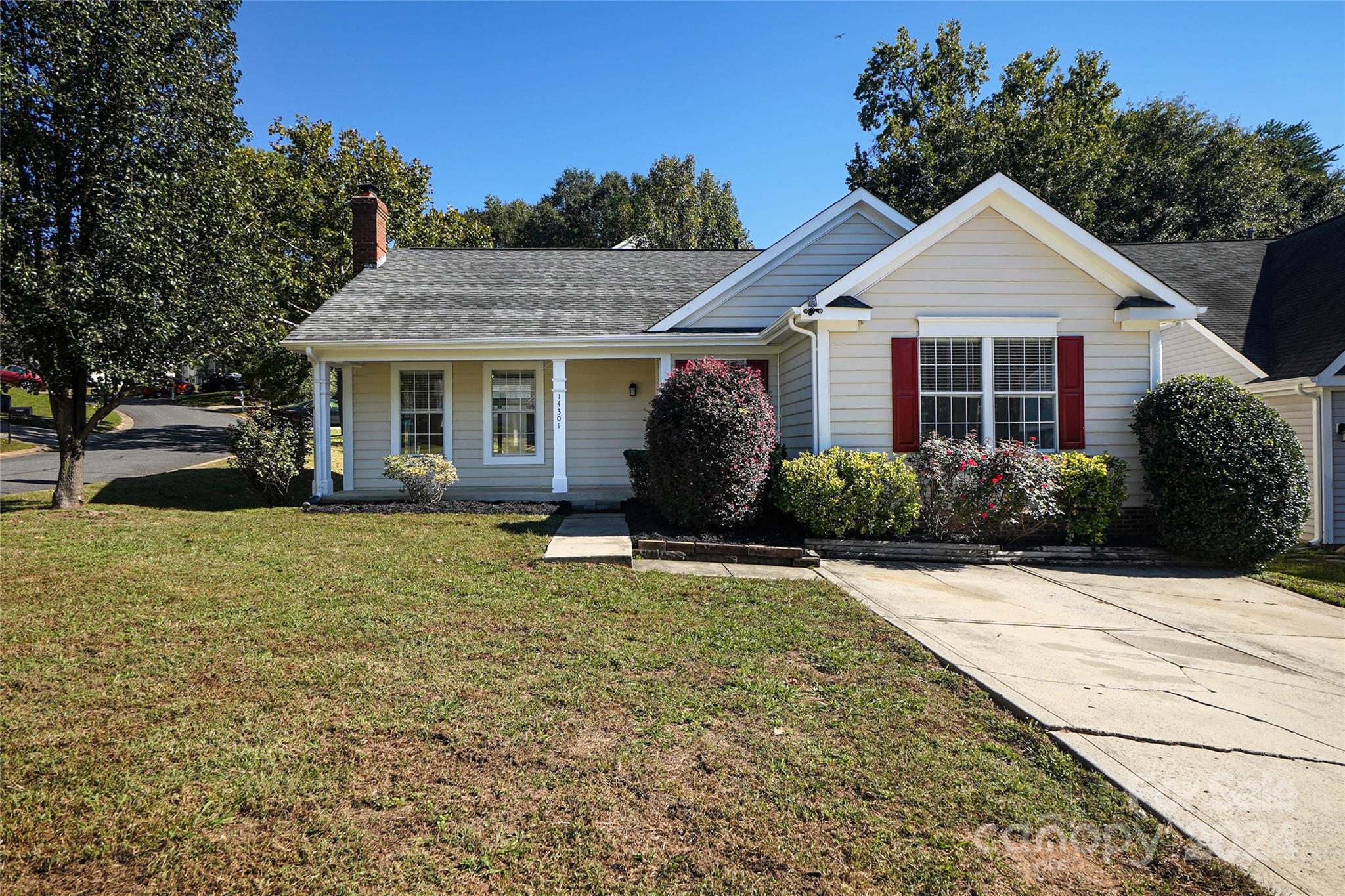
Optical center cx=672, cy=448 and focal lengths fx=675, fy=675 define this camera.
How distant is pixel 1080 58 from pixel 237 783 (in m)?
32.2

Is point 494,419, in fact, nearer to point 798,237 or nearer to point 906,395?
point 798,237

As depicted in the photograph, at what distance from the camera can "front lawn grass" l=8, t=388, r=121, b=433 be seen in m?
26.2

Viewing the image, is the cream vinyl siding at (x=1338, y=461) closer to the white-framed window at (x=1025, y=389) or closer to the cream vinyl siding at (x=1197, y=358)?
the cream vinyl siding at (x=1197, y=358)

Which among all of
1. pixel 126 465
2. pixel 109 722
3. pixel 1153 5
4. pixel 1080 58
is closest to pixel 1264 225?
→ pixel 1080 58

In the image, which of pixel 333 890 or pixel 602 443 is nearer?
pixel 333 890

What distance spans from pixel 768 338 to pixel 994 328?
3.37 m

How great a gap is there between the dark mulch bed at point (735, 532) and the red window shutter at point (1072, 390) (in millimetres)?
3862

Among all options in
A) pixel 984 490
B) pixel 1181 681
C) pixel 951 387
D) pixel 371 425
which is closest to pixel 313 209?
pixel 371 425

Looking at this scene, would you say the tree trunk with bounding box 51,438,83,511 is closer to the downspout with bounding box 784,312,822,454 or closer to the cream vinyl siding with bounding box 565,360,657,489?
the cream vinyl siding with bounding box 565,360,657,489

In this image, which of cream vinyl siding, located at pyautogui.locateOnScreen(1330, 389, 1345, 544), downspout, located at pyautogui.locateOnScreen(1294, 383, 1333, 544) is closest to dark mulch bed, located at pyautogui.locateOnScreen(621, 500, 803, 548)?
downspout, located at pyautogui.locateOnScreen(1294, 383, 1333, 544)

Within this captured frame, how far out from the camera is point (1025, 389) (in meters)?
9.21

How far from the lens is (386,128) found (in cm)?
2472

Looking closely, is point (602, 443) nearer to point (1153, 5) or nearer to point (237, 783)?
point (237, 783)

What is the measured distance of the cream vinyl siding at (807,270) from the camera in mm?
12070
